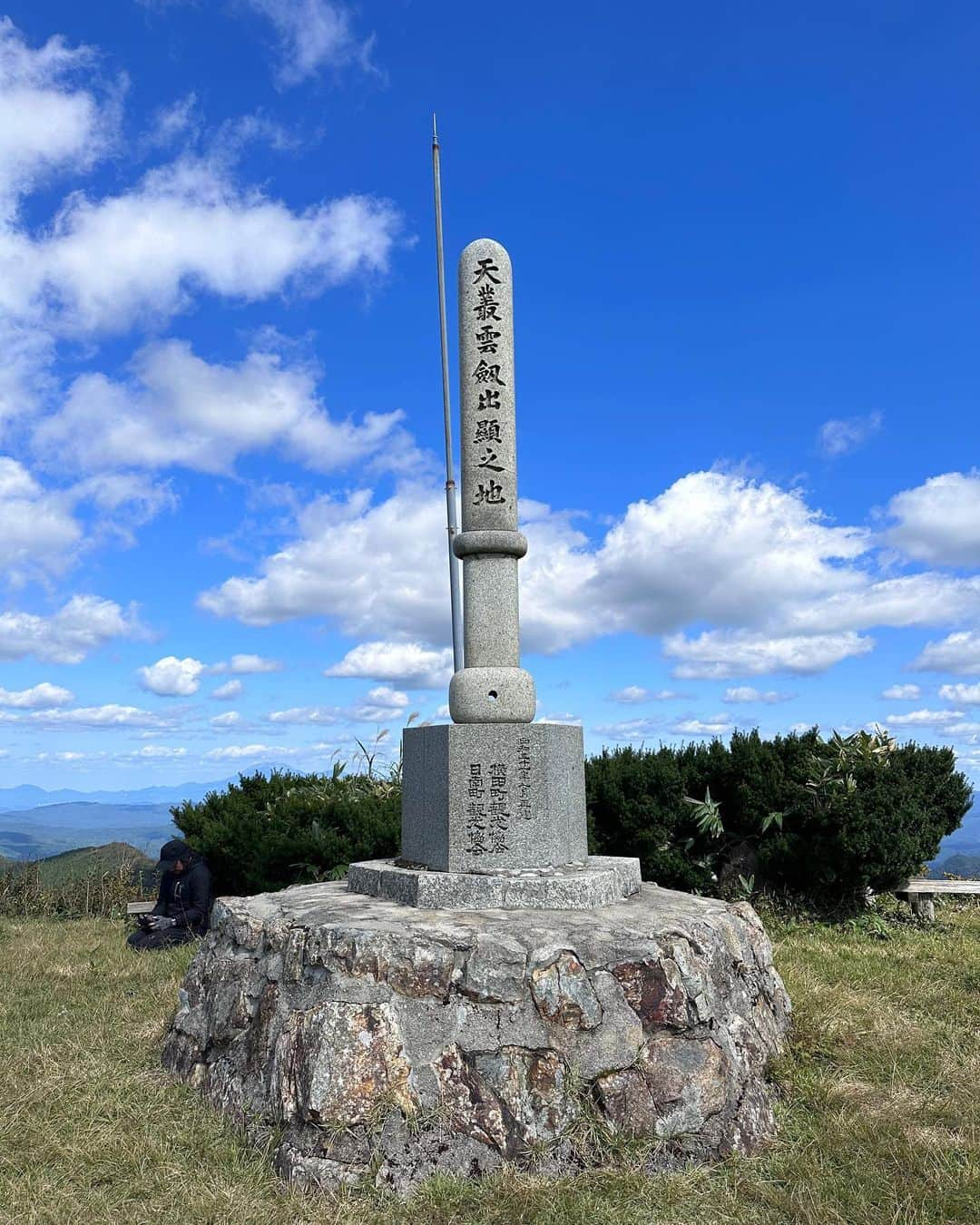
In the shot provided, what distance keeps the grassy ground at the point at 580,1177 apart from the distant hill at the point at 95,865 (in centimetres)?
583

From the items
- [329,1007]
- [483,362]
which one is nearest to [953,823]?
[483,362]

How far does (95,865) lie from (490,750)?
30.1 ft

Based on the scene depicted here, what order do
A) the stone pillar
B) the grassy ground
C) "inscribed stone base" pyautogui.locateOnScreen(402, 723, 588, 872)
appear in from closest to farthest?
the grassy ground < "inscribed stone base" pyautogui.locateOnScreen(402, 723, 588, 872) < the stone pillar

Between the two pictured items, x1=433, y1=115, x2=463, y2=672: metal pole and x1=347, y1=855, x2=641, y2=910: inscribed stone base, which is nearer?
x1=347, y1=855, x2=641, y2=910: inscribed stone base

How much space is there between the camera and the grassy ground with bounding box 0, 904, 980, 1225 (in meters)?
4.01

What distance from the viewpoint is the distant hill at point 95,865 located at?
1291 cm

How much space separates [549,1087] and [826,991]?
3229 mm

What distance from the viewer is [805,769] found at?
10.2 metres

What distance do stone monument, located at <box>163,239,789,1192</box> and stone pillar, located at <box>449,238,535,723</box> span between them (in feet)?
0.13

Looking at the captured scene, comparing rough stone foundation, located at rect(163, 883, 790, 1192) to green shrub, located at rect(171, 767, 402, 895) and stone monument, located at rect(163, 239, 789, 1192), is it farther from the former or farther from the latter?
green shrub, located at rect(171, 767, 402, 895)

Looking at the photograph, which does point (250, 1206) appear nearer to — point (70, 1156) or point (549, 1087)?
point (70, 1156)

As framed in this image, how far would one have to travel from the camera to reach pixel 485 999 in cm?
461

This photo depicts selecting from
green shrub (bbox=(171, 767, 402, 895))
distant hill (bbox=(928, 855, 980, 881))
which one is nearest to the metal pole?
green shrub (bbox=(171, 767, 402, 895))

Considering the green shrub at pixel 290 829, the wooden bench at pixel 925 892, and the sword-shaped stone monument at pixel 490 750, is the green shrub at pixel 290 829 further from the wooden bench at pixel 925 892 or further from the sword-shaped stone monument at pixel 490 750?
the wooden bench at pixel 925 892
